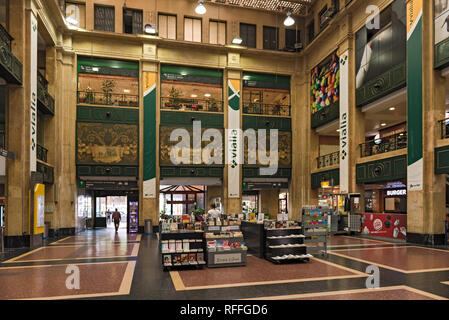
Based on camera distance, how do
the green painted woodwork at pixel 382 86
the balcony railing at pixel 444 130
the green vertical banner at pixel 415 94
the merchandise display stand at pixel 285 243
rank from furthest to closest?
the green painted woodwork at pixel 382 86
the green vertical banner at pixel 415 94
the balcony railing at pixel 444 130
the merchandise display stand at pixel 285 243

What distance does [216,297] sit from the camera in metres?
5.30

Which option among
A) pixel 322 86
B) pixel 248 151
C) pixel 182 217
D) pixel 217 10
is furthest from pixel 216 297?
pixel 217 10

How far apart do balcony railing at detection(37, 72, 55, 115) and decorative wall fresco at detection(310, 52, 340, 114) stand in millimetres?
13704

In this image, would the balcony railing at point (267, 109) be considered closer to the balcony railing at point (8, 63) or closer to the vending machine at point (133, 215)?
the vending machine at point (133, 215)

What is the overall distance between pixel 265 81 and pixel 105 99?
926cm

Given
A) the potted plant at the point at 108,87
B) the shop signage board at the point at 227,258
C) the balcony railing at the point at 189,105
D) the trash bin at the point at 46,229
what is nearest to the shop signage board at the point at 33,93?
the trash bin at the point at 46,229

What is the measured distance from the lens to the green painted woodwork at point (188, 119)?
1834 cm

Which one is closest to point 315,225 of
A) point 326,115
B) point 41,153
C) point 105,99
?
point 326,115

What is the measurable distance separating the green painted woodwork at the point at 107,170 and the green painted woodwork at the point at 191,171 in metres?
1.56

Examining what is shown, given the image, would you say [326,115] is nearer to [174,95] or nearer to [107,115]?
[174,95]

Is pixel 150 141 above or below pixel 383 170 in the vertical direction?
above

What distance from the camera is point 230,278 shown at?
6.55 metres

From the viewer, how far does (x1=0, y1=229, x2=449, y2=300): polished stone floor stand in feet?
17.8

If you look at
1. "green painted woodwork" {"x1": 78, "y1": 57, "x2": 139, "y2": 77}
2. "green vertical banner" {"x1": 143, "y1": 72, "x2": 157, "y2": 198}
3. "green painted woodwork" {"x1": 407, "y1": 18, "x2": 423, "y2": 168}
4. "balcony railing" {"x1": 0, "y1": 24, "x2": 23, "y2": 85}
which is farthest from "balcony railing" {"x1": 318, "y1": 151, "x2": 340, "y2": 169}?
"balcony railing" {"x1": 0, "y1": 24, "x2": 23, "y2": 85}
